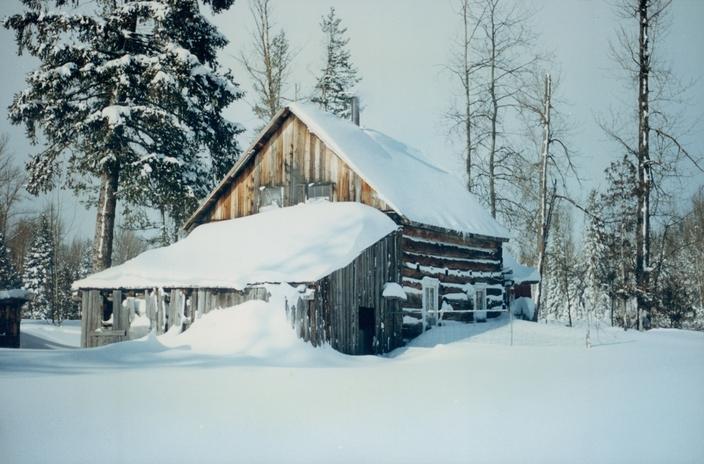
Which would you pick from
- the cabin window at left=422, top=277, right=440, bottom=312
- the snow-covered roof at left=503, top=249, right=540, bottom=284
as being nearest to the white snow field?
the cabin window at left=422, top=277, right=440, bottom=312

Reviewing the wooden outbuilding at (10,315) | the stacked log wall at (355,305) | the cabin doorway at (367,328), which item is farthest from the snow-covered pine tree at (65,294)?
the stacked log wall at (355,305)

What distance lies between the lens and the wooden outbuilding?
22.6 meters

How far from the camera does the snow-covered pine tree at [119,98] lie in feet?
→ 63.0

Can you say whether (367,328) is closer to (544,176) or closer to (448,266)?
(448,266)

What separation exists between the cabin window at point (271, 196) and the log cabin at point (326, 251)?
0.13 ft

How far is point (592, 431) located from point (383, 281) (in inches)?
437

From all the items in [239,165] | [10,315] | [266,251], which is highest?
[239,165]

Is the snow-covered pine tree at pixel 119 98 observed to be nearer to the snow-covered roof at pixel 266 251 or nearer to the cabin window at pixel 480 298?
the snow-covered roof at pixel 266 251

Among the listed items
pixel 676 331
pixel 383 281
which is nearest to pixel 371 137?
pixel 383 281

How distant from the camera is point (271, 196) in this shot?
69.7 ft

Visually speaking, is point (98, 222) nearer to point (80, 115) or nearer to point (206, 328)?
point (80, 115)

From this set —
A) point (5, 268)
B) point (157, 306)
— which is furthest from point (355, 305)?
point (5, 268)

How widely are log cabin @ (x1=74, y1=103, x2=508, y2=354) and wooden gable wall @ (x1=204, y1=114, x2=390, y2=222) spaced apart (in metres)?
0.04

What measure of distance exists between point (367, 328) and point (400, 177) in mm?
6357
